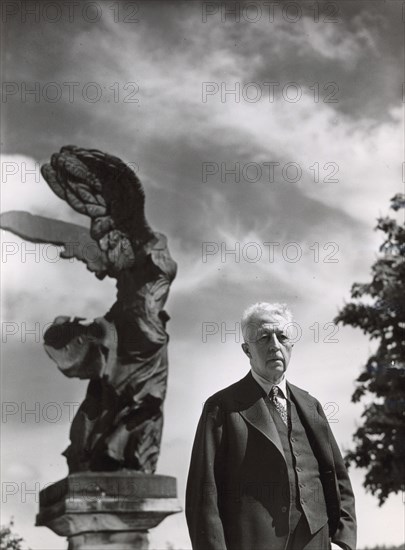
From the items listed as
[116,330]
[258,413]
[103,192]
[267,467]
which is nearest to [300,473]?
[267,467]

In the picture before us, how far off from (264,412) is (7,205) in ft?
9.97

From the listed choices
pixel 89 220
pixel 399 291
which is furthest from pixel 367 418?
pixel 89 220

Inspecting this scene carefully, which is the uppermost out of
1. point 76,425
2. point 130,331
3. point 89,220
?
point 89,220

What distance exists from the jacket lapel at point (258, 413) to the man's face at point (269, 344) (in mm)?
63

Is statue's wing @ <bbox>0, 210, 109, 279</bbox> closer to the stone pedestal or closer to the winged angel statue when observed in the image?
the winged angel statue

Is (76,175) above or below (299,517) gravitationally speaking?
above

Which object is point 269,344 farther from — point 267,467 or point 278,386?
point 267,467

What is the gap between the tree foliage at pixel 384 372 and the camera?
16.9 ft

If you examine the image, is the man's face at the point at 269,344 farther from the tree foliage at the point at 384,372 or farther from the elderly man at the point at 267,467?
the tree foliage at the point at 384,372

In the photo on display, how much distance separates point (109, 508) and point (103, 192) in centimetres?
189

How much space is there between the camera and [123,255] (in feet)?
14.6

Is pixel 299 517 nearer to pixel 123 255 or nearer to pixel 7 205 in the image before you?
pixel 123 255

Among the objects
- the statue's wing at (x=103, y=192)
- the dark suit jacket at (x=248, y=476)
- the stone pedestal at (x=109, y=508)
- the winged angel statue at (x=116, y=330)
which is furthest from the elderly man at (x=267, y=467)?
the statue's wing at (x=103, y=192)

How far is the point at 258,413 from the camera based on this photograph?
2.28m
